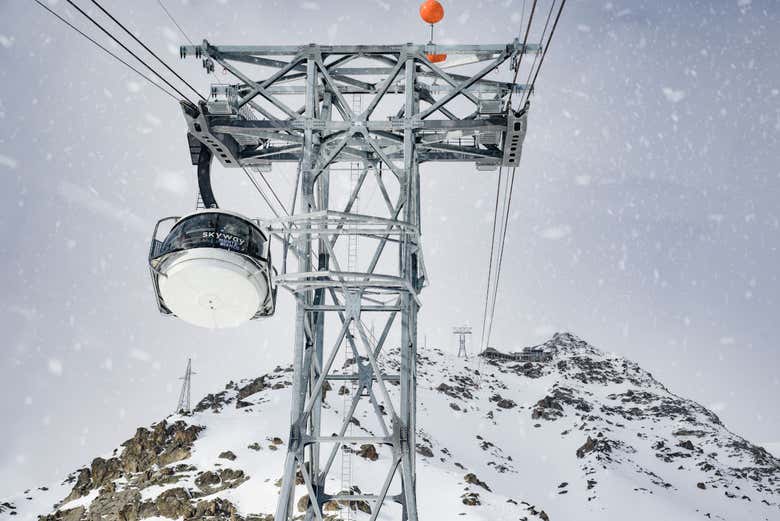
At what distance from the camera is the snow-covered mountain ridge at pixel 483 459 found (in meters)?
39.5

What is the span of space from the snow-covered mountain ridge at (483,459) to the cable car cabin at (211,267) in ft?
36.8

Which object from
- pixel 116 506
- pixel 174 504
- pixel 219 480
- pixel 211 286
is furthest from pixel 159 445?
pixel 211 286

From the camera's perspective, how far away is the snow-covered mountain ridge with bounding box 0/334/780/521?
39.5 meters

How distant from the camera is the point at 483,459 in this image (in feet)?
220

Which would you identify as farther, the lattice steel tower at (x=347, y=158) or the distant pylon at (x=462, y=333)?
the distant pylon at (x=462, y=333)

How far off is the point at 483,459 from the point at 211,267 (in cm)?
6297

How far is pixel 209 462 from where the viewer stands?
43094mm

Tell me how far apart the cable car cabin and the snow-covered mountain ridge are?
11.2 metres

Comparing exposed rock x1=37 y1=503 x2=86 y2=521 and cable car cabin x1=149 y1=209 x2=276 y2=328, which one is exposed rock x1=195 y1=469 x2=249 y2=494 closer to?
exposed rock x1=37 y1=503 x2=86 y2=521

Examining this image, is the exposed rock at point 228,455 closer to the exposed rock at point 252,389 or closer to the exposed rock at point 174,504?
the exposed rock at point 174,504

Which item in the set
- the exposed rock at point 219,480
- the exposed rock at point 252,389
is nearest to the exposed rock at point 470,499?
the exposed rock at point 219,480

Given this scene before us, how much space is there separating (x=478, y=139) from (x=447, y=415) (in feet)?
227

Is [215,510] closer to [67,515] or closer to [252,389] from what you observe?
[67,515]

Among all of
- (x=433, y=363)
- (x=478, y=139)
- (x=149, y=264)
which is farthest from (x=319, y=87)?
(x=433, y=363)
